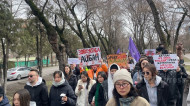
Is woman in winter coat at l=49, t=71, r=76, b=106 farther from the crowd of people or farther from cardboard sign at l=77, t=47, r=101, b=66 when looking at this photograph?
cardboard sign at l=77, t=47, r=101, b=66

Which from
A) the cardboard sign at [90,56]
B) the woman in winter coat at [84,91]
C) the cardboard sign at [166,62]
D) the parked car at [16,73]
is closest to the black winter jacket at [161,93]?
the cardboard sign at [166,62]

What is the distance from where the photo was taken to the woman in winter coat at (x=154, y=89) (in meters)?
2.96

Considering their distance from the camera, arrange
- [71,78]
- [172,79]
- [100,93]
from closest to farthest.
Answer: [100,93], [172,79], [71,78]

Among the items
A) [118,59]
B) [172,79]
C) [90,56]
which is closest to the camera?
[172,79]

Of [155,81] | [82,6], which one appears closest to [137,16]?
[82,6]

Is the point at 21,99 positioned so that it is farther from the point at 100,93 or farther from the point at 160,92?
the point at 160,92

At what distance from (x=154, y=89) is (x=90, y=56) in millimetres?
3377

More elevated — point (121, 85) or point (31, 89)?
point (121, 85)

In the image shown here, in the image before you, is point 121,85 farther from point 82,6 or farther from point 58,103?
point 82,6

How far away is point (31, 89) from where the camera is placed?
136 inches

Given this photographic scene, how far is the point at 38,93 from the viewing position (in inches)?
136

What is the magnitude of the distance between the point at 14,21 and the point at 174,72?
10009 millimetres

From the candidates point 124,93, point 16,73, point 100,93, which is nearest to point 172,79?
point 100,93

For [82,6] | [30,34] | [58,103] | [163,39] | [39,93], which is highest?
[82,6]
